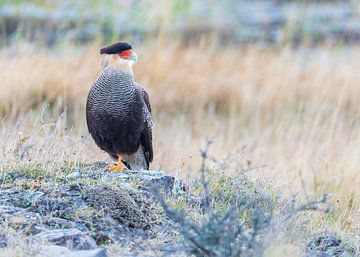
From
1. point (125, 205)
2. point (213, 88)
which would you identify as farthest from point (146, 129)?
point (213, 88)

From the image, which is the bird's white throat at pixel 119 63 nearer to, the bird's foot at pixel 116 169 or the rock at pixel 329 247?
the bird's foot at pixel 116 169

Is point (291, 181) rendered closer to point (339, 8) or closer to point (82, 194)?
point (82, 194)

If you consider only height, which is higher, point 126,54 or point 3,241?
point 126,54

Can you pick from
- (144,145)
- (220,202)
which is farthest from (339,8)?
(220,202)

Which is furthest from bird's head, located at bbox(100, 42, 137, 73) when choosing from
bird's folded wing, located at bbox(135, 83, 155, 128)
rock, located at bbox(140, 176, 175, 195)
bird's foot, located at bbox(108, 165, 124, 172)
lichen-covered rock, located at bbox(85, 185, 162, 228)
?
lichen-covered rock, located at bbox(85, 185, 162, 228)

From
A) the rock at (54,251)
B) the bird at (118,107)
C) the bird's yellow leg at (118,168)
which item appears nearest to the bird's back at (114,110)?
the bird at (118,107)

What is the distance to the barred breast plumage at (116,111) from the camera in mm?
6824

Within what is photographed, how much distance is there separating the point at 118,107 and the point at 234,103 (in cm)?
497

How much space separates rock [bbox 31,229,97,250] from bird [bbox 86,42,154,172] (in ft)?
6.13

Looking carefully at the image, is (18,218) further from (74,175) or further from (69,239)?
(74,175)

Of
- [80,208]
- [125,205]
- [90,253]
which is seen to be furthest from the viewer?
[125,205]

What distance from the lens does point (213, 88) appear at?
11.9m

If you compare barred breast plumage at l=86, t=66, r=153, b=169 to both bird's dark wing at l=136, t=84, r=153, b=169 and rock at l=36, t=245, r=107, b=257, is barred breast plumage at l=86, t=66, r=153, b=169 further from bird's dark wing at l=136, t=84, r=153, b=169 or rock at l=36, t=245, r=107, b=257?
rock at l=36, t=245, r=107, b=257

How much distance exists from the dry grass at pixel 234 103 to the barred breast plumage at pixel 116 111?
364 mm
